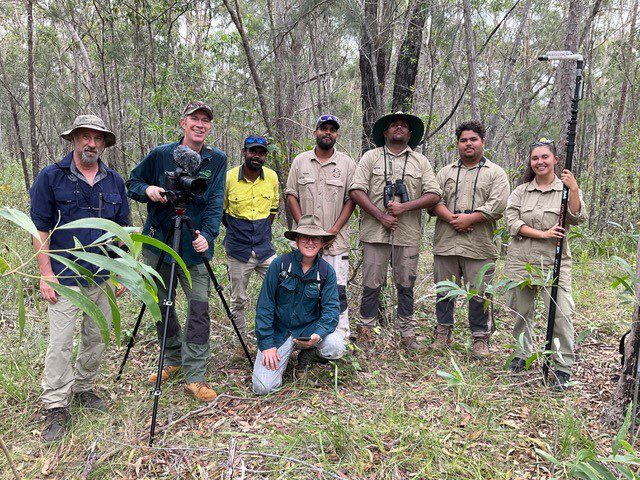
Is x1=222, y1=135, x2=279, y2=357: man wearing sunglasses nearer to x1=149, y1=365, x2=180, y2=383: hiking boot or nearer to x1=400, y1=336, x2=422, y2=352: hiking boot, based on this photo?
x1=149, y1=365, x2=180, y2=383: hiking boot

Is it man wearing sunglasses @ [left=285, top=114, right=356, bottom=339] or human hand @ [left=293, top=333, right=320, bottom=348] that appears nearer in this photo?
human hand @ [left=293, top=333, right=320, bottom=348]

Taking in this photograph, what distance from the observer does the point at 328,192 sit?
138 inches

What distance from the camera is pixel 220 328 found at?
13.4 ft

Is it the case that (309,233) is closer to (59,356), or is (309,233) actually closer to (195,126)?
(195,126)

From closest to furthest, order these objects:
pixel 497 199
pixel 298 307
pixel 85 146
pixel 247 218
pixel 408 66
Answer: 1. pixel 85 146
2. pixel 298 307
3. pixel 497 199
4. pixel 247 218
5. pixel 408 66

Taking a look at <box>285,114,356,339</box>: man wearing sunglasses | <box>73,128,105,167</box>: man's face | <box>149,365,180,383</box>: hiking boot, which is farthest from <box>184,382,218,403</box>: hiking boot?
<box>73,128,105,167</box>: man's face

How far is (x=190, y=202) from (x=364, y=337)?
186 centimetres

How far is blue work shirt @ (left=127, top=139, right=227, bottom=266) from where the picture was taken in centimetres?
294

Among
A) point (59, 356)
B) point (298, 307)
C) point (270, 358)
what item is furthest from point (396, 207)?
point (59, 356)

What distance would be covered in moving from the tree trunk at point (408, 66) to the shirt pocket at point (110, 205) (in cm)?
313

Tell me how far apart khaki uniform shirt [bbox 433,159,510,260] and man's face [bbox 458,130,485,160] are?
3.6 inches

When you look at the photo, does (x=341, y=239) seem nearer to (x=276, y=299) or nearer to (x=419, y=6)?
(x=276, y=299)

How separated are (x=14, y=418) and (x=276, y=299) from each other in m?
1.80

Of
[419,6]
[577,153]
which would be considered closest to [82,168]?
[419,6]
